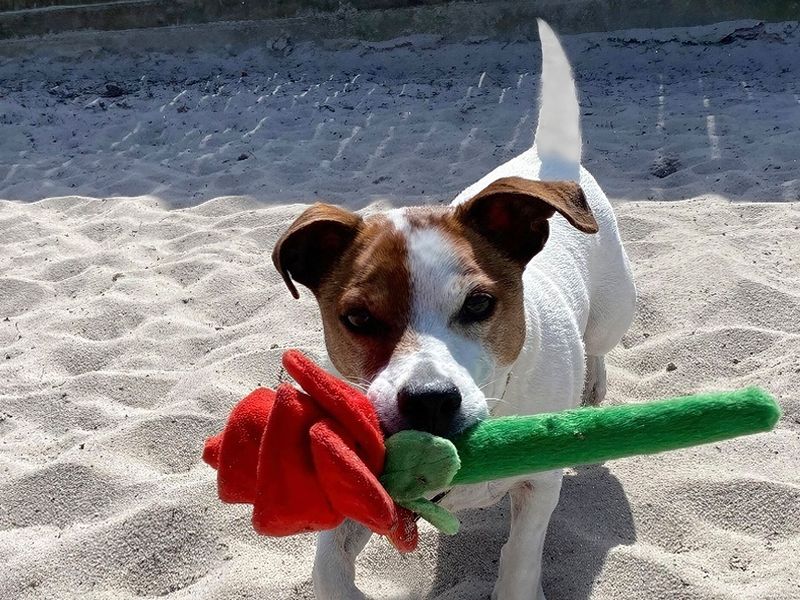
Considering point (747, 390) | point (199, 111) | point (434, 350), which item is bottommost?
point (199, 111)

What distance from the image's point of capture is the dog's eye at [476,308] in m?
2.41

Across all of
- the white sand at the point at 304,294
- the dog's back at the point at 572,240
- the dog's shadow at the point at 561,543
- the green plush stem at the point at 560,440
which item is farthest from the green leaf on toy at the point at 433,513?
the dog's back at the point at 572,240

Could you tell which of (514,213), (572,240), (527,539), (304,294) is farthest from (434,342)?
(304,294)

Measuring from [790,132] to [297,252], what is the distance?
198 inches

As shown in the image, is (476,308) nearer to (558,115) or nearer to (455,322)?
(455,322)

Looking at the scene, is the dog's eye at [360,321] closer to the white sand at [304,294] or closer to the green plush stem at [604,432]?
the green plush stem at [604,432]

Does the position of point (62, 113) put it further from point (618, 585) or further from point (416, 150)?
point (618, 585)

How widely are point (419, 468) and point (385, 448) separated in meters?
0.11

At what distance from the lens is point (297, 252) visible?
107 inches

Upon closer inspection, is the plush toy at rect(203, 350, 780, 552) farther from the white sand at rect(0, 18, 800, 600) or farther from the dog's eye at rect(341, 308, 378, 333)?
the white sand at rect(0, 18, 800, 600)

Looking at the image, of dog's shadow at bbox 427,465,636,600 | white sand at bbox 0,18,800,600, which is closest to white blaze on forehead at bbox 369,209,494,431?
dog's shadow at bbox 427,465,636,600

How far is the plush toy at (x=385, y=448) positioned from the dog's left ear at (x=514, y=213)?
79 cm

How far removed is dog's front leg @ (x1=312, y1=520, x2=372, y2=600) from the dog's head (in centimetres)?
47

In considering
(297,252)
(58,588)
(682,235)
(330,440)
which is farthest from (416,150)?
(330,440)
